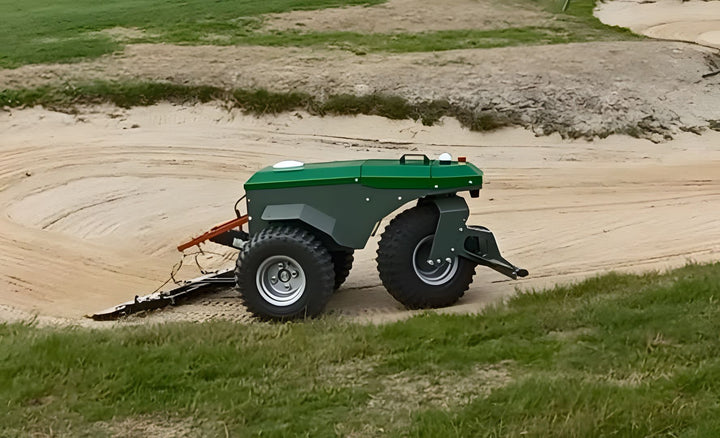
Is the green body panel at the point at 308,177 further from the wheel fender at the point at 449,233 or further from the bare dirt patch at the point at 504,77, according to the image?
the bare dirt patch at the point at 504,77

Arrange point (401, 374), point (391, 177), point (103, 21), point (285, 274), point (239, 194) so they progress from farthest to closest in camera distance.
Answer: point (103, 21), point (239, 194), point (285, 274), point (391, 177), point (401, 374)

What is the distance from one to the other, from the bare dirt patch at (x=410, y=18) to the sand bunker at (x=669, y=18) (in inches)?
91.8

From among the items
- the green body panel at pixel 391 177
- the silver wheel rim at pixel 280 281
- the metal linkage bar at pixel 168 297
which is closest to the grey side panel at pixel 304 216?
the green body panel at pixel 391 177

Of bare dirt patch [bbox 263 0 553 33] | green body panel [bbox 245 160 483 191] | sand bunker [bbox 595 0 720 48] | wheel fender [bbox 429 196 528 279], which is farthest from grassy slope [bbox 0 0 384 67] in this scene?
wheel fender [bbox 429 196 528 279]

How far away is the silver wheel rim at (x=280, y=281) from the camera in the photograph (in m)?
7.17

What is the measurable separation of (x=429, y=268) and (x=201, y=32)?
12.6m

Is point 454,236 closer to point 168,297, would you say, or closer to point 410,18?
point 168,297

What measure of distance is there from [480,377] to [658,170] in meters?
8.79

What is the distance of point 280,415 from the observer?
4.41m

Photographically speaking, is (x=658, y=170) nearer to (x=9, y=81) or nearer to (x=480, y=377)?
(x=480, y=377)

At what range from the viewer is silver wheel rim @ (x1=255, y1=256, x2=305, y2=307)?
717cm

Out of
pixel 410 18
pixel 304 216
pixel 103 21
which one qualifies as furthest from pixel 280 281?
pixel 103 21

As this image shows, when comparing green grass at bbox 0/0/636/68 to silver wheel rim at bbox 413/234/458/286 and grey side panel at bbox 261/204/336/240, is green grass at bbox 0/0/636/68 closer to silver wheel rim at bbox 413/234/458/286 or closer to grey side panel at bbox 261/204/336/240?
grey side panel at bbox 261/204/336/240

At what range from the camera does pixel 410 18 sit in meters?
19.9
